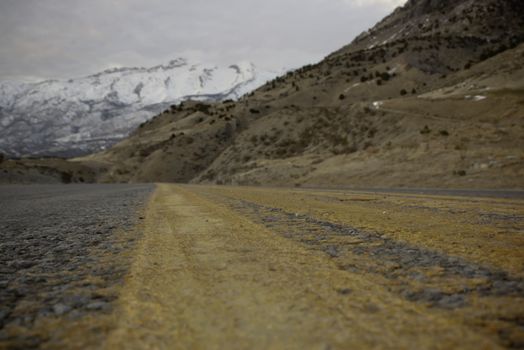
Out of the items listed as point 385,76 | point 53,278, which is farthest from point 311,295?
point 385,76

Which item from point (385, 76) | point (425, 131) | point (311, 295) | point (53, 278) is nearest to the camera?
point (311, 295)

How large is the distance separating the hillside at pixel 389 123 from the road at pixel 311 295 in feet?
61.7

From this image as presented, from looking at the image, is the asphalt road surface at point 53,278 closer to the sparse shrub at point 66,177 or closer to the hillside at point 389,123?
the hillside at point 389,123

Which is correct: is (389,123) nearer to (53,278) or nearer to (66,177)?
(53,278)

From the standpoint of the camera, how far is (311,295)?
2566 millimetres

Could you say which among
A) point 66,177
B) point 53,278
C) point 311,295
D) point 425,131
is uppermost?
point 66,177

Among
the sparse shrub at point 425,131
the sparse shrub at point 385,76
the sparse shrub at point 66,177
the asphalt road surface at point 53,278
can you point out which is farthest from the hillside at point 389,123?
the asphalt road surface at point 53,278

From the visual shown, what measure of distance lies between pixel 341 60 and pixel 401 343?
96.4m

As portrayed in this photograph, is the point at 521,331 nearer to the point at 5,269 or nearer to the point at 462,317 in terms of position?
the point at 462,317

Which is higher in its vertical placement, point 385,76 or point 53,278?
point 385,76

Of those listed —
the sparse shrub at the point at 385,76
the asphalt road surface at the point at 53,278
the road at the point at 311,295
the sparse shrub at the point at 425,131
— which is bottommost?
the road at the point at 311,295

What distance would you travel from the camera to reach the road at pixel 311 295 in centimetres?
197

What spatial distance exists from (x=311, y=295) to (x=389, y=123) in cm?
3784

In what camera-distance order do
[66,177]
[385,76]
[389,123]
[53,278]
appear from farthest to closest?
1. [66,177]
2. [385,76]
3. [389,123]
4. [53,278]
